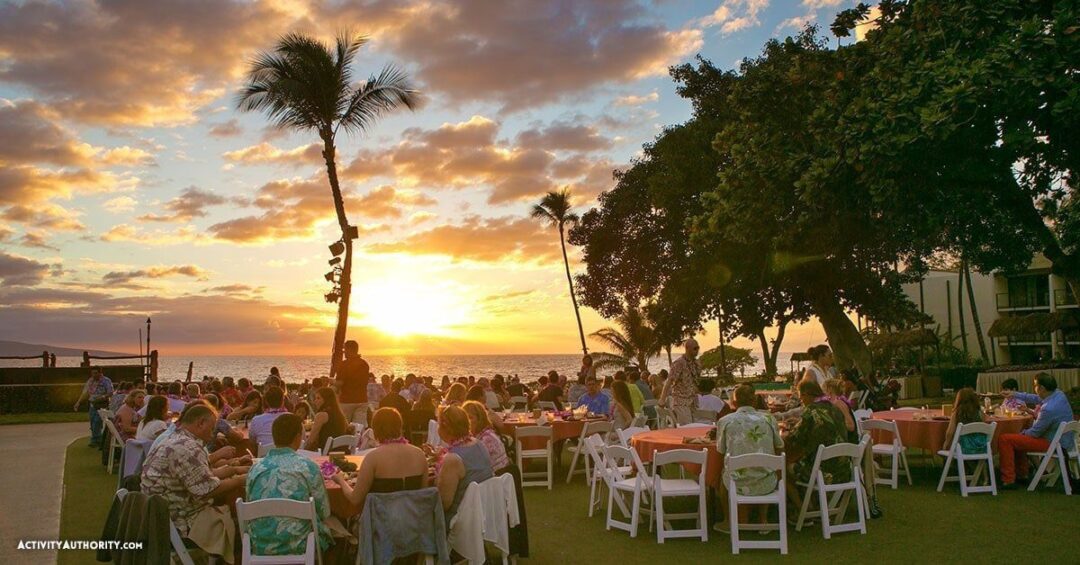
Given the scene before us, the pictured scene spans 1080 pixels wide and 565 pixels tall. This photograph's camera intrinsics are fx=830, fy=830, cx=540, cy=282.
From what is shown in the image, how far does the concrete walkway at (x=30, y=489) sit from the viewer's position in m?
8.04

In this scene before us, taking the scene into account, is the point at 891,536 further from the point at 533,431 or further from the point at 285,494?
the point at 285,494

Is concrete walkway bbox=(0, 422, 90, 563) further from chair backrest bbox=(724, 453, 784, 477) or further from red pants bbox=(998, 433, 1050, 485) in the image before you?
red pants bbox=(998, 433, 1050, 485)

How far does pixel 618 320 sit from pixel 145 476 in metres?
32.7

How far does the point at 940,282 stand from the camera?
57.2 metres

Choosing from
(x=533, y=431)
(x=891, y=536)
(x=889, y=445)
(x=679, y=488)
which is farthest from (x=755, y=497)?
(x=533, y=431)

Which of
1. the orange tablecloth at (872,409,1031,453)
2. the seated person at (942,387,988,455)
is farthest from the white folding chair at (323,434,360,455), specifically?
the seated person at (942,387,988,455)

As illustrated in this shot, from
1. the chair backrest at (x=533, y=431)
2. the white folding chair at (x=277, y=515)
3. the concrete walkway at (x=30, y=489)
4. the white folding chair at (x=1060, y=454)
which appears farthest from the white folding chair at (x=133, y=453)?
the white folding chair at (x=1060, y=454)

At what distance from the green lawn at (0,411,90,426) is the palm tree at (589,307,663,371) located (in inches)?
790

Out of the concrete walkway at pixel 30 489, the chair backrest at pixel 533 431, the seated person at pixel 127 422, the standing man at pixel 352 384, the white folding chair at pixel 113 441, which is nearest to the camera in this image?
the concrete walkway at pixel 30 489

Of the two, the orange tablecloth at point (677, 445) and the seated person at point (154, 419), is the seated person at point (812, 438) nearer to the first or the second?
the orange tablecloth at point (677, 445)

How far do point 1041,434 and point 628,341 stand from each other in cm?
2862

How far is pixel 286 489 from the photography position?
17.1 feet

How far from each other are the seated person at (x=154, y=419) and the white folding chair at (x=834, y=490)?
21.8 ft

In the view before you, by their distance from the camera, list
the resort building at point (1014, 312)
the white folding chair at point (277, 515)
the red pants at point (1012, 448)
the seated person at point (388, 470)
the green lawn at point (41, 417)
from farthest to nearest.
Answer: the resort building at point (1014, 312) → the green lawn at point (41, 417) → the red pants at point (1012, 448) → the seated person at point (388, 470) → the white folding chair at point (277, 515)
